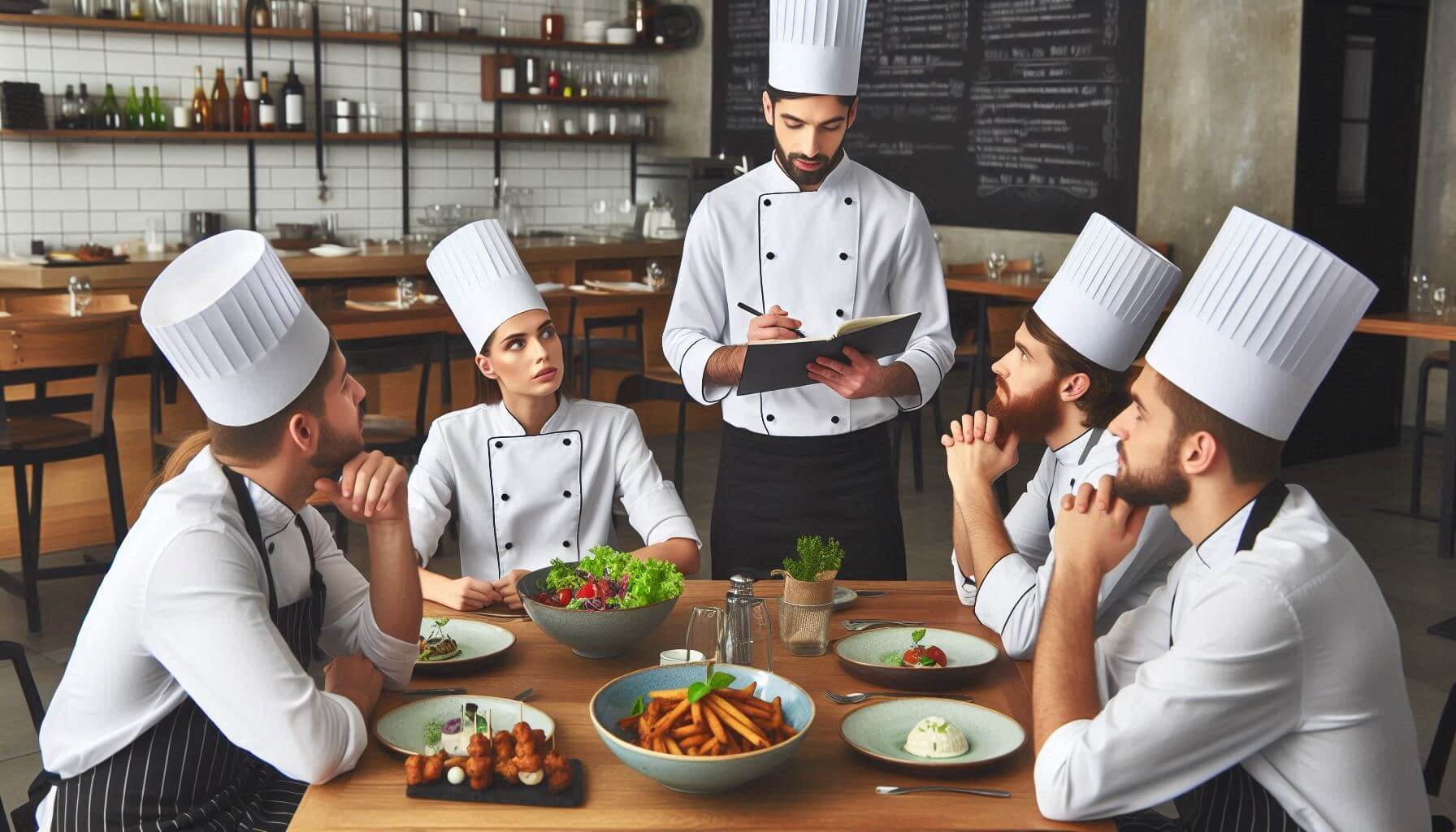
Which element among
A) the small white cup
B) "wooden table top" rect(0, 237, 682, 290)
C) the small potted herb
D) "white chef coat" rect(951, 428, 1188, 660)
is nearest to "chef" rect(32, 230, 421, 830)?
the small white cup

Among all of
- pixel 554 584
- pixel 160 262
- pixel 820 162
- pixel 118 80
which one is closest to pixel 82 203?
pixel 118 80

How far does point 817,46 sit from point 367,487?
5.14 ft

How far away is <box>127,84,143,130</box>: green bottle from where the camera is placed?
24.2 feet

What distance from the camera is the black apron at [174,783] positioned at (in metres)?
1.61

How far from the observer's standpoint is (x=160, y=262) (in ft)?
20.0

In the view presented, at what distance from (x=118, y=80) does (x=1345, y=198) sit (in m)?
6.67

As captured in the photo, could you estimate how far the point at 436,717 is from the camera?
175 cm

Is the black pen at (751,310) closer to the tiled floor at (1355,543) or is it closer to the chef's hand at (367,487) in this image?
the chef's hand at (367,487)

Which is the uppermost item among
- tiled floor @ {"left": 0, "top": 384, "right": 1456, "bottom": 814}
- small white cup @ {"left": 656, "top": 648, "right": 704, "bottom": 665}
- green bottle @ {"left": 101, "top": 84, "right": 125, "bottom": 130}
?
green bottle @ {"left": 101, "top": 84, "right": 125, "bottom": 130}

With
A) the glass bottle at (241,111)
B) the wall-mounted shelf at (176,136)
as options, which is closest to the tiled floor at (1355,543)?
the wall-mounted shelf at (176,136)

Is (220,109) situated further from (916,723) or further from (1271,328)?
(1271,328)

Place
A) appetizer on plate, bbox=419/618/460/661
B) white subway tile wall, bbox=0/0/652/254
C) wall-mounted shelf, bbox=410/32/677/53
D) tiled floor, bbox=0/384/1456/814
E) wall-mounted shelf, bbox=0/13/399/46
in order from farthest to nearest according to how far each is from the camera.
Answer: wall-mounted shelf, bbox=410/32/677/53 < white subway tile wall, bbox=0/0/652/254 < wall-mounted shelf, bbox=0/13/399/46 < tiled floor, bbox=0/384/1456/814 < appetizer on plate, bbox=419/618/460/661

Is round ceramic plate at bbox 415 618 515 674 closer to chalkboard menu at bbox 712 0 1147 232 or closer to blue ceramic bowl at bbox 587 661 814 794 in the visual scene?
blue ceramic bowl at bbox 587 661 814 794

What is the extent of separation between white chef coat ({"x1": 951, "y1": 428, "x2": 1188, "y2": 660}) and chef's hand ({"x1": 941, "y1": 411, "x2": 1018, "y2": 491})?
10 centimetres
